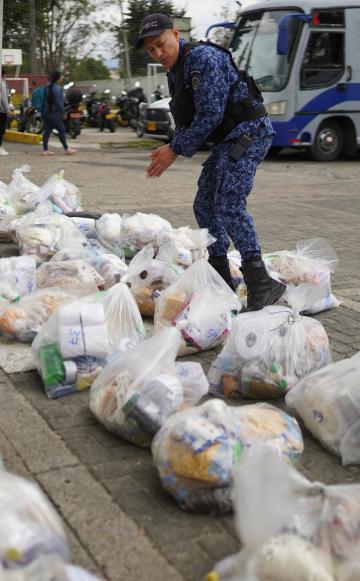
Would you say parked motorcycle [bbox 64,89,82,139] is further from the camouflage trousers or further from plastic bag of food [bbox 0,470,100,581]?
plastic bag of food [bbox 0,470,100,581]

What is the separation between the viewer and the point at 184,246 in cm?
487

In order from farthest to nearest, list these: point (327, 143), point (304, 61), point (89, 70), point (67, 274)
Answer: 1. point (89, 70)
2. point (327, 143)
3. point (304, 61)
4. point (67, 274)

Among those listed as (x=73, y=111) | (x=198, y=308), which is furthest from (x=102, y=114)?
(x=198, y=308)

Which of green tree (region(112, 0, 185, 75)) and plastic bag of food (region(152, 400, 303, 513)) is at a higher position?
green tree (region(112, 0, 185, 75))

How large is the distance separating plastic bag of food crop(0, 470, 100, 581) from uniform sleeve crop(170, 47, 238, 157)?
2.58 m

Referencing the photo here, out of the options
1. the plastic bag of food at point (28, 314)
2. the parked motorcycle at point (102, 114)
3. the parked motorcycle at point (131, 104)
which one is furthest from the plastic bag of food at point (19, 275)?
the parked motorcycle at point (102, 114)

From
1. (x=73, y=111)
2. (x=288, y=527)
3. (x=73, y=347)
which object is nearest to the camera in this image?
(x=288, y=527)

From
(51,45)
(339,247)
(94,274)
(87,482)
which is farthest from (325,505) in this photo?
(51,45)

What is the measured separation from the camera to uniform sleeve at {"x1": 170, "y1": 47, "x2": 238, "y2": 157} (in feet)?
13.5

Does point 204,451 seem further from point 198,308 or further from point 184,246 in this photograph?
point 184,246

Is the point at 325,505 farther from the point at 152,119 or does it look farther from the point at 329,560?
the point at 152,119

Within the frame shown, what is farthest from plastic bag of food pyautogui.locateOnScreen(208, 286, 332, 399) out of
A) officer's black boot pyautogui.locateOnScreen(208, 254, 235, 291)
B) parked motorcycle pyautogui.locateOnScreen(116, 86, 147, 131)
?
parked motorcycle pyautogui.locateOnScreen(116, 86, 147, 131)

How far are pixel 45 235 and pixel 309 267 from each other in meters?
1.73

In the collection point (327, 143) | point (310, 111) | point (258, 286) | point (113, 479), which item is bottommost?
point (327, 143)
